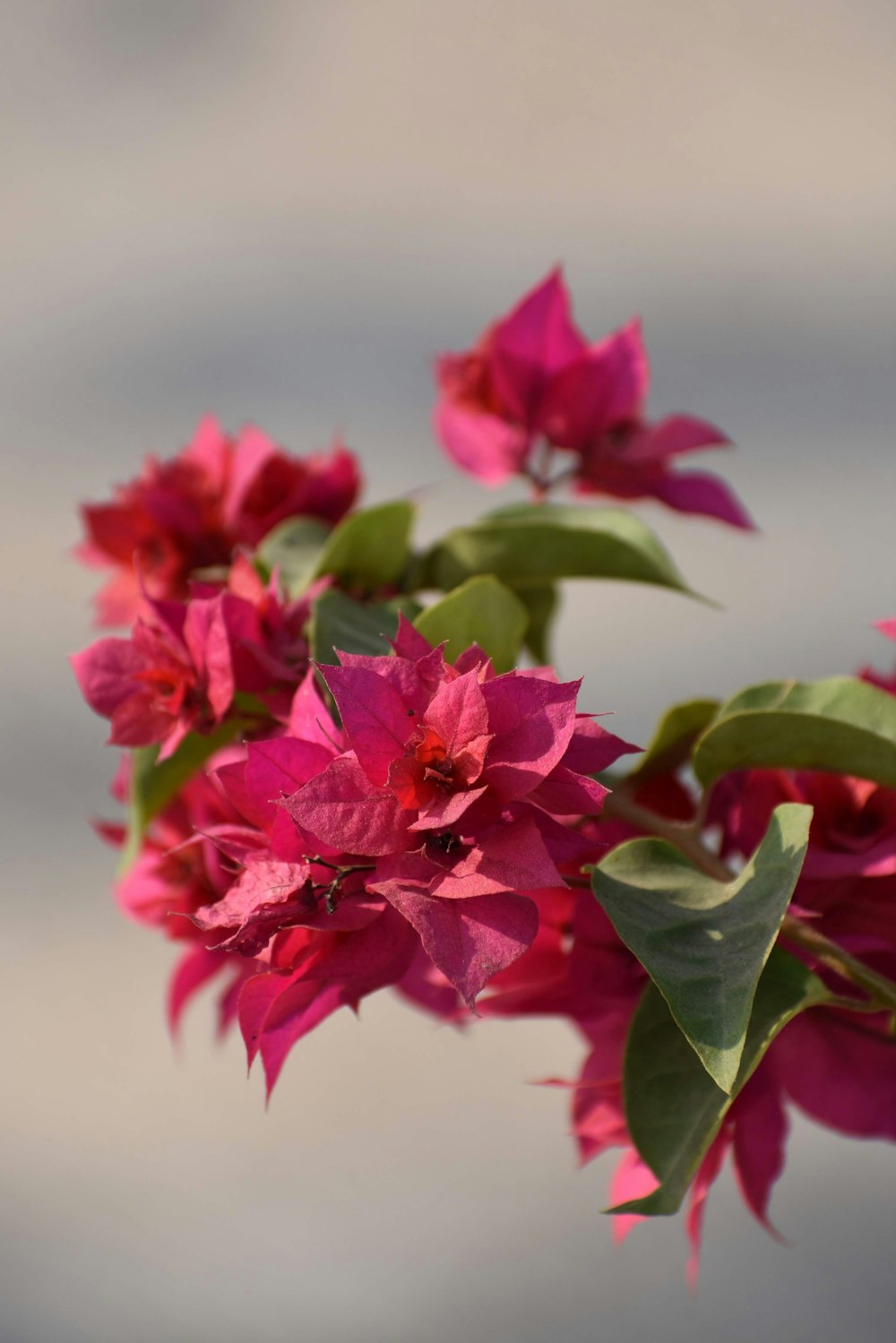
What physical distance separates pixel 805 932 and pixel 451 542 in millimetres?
126

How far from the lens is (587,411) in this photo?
0.38 metres

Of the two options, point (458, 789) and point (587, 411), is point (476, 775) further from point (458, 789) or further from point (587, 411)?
point (587, 411)

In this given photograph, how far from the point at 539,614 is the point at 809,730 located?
12cm

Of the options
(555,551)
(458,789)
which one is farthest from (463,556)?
(458,789)

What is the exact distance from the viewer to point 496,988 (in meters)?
0.29

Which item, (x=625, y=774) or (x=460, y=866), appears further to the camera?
(x=625, y=774)

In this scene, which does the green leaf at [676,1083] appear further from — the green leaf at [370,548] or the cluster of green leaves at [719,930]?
the green leaf at [370,548]

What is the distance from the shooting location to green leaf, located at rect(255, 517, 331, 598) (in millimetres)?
311

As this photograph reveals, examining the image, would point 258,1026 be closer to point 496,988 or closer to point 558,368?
point 496,988

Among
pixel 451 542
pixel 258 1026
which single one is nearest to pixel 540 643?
pixel 451 542

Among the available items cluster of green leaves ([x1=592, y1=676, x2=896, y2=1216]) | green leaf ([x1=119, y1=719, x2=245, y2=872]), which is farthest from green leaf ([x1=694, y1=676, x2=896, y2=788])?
green leaf ([x1=119, y1=719, x2=245, y2=872])

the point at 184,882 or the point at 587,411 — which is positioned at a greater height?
the point at 587,411

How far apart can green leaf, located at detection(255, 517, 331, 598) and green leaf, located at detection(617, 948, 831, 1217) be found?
0.12 m

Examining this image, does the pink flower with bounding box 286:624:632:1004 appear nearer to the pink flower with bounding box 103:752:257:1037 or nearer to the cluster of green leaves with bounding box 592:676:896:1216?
the cluster of green leaves with bounding box 592:676:896:1216
